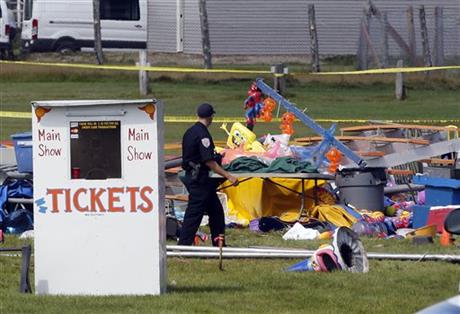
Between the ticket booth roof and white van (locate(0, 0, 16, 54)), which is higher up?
white van (locate(0, 0, 16, 54))

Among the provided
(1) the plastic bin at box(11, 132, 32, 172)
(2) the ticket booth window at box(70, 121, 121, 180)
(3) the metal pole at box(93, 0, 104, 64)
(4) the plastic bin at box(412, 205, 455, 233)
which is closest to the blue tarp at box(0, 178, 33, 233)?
(1) the plastic bin at box(11, 132, 32, 172)

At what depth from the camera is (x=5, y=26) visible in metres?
40.2

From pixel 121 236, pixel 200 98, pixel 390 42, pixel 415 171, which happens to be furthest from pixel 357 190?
pixel 390 42

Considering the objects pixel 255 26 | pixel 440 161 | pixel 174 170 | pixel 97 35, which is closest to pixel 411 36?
pixel 255 26

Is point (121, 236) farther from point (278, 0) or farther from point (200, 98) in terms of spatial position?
point (278, 0)

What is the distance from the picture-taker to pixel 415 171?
18625 mm

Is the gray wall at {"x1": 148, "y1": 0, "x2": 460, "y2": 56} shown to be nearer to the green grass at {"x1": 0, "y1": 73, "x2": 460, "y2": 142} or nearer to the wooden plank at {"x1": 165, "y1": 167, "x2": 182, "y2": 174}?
the green grass at {"x1": 0, "y1": 73, "x2": 460, "y2": 142}

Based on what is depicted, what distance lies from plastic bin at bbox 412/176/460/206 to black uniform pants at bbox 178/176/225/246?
2.99 metres

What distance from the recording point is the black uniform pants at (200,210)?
1367 centimetres

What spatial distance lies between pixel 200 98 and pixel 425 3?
50.3 feet

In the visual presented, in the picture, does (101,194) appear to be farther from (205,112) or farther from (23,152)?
(23,152)

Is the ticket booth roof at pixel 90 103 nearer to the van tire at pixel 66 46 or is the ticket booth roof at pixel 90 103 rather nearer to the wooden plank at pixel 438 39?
the wooden plank at pixel 438 39

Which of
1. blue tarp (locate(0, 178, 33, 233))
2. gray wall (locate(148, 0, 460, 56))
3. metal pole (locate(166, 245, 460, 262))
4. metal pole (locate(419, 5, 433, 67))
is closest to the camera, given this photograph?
metal pole (locate(166, 245, 460, 262))

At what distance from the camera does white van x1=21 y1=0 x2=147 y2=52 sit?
39.7 metres
